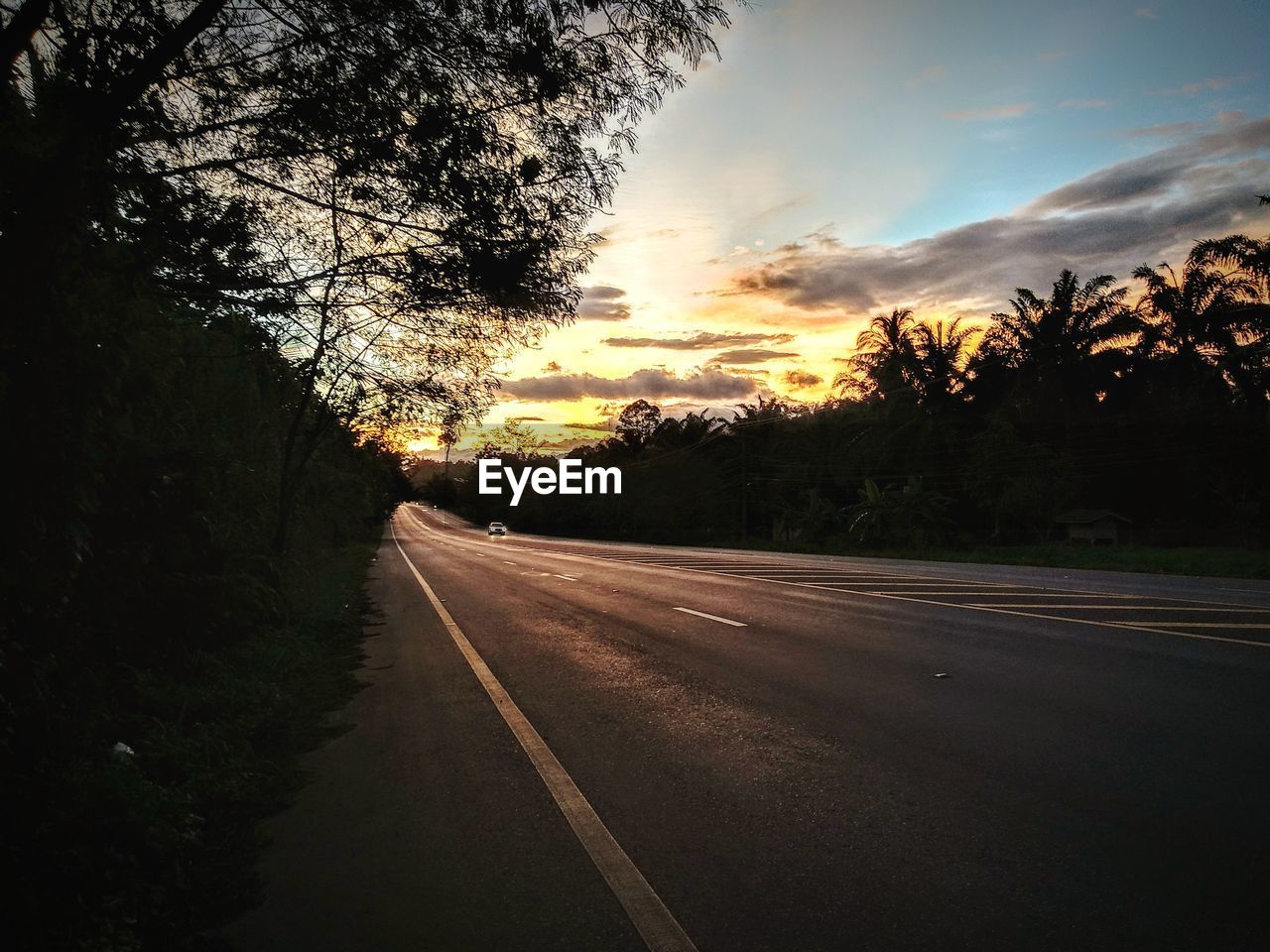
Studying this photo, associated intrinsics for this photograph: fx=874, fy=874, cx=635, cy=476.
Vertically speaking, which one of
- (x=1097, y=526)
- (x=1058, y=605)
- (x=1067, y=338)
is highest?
(x=1067, y=338)

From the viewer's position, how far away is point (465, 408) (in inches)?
575

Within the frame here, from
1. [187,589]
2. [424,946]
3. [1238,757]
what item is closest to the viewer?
[424,946]

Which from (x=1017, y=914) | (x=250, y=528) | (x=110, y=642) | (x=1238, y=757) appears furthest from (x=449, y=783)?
(x=250, y=528)

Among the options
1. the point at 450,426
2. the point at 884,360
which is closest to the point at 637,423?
the point at 884,360

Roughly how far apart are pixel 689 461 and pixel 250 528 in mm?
61737

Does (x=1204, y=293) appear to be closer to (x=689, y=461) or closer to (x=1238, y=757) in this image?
(x=689, y=461)

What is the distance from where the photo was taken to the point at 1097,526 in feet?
165

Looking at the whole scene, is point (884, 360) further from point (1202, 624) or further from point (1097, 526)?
point (1202, 624)

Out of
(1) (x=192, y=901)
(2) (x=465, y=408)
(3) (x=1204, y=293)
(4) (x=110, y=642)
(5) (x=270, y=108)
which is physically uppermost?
(3) (x=1204, y=293)

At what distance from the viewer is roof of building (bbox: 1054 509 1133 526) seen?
50.3 m

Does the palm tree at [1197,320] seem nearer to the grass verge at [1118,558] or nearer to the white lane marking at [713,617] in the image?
the grass verge at [1118,558]

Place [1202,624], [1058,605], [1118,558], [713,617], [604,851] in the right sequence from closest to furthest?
[604,851], [1202,624], [713,617], [1058,605], [1118,558]

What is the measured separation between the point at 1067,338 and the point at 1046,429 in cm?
609

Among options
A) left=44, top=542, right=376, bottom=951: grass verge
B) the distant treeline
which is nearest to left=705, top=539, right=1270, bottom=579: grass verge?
the distant treeline
